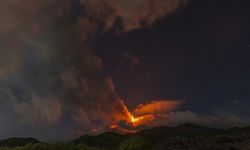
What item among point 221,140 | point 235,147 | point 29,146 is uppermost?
point 29,146

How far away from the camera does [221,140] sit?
6275 cm

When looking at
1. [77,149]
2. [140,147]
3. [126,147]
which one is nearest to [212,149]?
[140,147]

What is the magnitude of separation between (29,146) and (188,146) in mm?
43813

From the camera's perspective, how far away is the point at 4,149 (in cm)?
8856

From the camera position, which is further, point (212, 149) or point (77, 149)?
point (77, 149)

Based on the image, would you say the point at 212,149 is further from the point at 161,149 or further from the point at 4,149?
the point at 4,149

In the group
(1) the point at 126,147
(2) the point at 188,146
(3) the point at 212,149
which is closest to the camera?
(3) the point at 212,149

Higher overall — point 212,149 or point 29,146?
point 29,146

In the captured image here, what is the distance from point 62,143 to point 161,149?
3144 centimetres

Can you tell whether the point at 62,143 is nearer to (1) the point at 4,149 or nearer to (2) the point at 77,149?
(2) the point at 77,149

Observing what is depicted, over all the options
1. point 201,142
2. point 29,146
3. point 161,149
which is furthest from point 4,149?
point 201,142

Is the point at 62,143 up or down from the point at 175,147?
up

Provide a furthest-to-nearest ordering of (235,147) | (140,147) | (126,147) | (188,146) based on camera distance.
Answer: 1. (126,147)
2. (140,147)
3. (188,146)
4. (235,147)

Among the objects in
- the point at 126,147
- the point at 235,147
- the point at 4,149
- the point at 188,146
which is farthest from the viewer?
the point at 4,149
